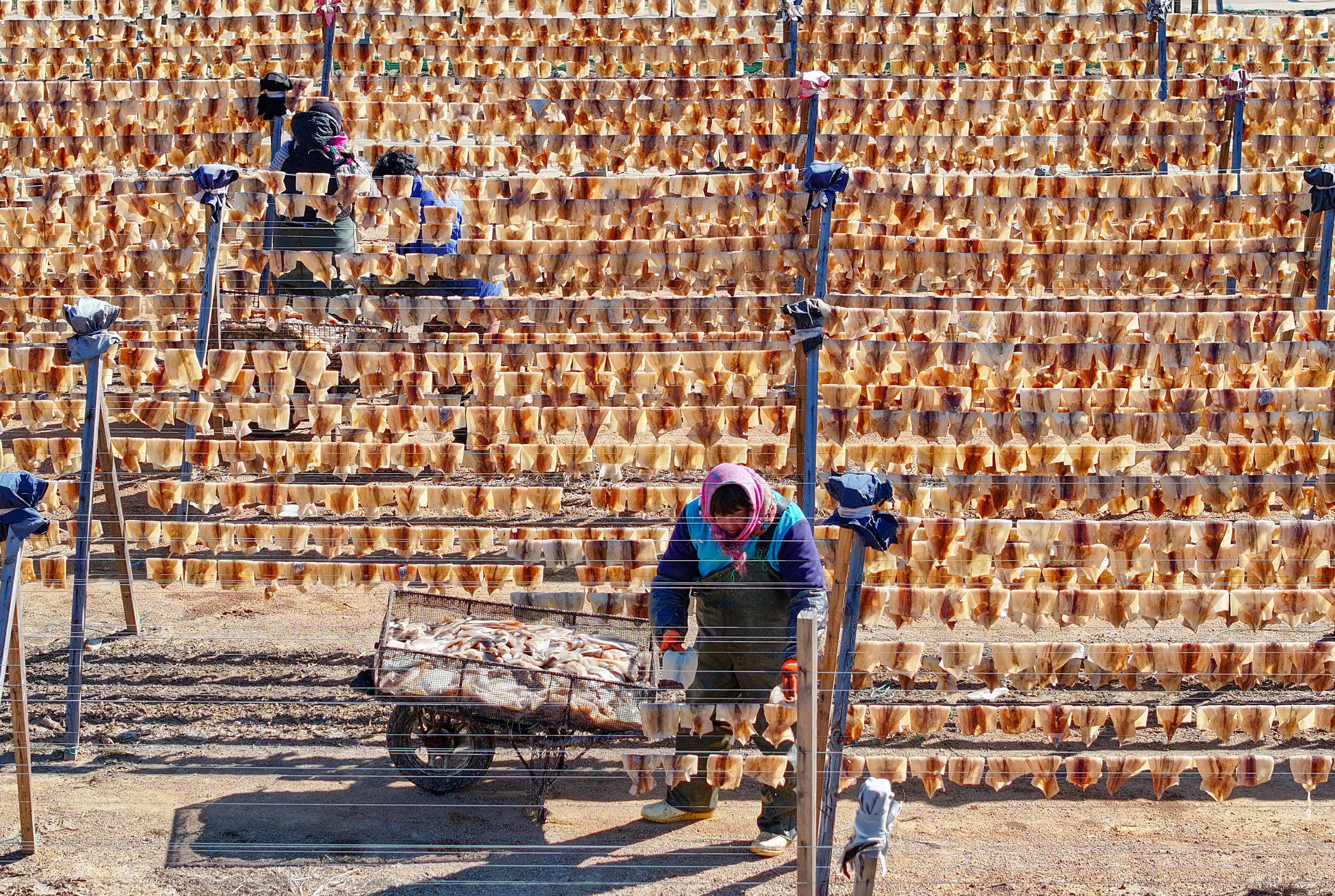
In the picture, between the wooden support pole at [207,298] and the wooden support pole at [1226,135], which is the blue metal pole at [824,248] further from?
the wooden support pole at [1226,135]

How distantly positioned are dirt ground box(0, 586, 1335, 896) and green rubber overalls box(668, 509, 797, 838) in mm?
339

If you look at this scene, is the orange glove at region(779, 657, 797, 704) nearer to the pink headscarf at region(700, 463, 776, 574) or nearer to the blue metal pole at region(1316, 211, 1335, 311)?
the pink headscarf at region(700, 463, 776, 574)

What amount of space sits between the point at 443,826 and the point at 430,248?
582 cm

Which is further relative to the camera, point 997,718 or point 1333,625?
point 1333,625

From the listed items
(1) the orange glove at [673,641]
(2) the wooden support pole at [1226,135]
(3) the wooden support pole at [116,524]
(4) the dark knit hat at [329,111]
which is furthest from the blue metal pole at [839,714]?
(2) the wooden support pole at [1226,135]

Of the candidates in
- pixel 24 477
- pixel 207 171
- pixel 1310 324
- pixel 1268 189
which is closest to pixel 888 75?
pixel 1268 189

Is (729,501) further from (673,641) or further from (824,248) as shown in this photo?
(824,248)

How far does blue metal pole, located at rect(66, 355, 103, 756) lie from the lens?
323 inches

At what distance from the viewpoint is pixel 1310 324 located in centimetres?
1027

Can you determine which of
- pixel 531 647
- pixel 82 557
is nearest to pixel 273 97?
pixel 82 557

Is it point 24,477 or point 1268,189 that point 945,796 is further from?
point 1268,189

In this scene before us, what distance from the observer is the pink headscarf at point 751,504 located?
700 centimetres

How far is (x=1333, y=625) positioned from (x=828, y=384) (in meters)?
3.60

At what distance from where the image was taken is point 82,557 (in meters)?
8.41
